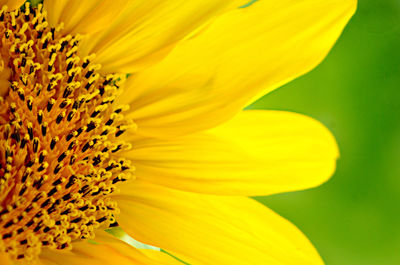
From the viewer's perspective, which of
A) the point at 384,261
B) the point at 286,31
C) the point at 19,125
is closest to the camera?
the point at 19,125

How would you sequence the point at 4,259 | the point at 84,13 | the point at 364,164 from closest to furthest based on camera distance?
1. the point at 4,259
2. the point at 84,13
3. the point at 364,164

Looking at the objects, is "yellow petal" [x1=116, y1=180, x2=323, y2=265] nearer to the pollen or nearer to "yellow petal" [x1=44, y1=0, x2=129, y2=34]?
the pollen

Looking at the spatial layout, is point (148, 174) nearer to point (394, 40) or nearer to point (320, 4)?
point (320, 4)

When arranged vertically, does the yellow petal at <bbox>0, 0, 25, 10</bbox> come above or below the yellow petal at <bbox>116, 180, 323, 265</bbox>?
above

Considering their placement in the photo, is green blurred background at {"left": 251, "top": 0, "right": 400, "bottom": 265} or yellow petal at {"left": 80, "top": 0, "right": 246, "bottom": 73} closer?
yellow petal at {"left": 80, "top": 0, "right": 246, "bottom": 73}

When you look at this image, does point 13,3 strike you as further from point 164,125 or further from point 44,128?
point 164,125

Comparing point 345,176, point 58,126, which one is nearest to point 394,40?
point 345,176

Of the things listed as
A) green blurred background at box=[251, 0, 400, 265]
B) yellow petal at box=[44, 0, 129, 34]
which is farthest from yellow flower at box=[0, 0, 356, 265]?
green blurred background at box=[251, 0, 400, 265]

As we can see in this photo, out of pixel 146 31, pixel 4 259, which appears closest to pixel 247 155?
pixel 146 31
